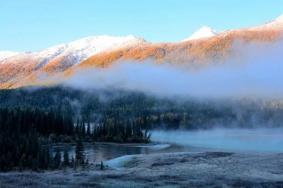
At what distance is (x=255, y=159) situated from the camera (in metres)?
108

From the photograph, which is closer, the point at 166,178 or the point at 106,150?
the point at 166,178

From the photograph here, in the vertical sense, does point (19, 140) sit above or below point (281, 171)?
above

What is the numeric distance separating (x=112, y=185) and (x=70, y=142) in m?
127

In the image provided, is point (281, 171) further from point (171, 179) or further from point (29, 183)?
point (29, 183)

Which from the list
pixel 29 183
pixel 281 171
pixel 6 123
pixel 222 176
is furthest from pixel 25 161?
pixel 6 123

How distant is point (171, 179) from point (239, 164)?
31.1 m

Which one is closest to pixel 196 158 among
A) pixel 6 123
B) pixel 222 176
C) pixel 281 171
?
pixel 281 171

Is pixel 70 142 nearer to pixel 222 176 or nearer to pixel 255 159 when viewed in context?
pixel 255 159

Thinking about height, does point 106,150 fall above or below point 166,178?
above

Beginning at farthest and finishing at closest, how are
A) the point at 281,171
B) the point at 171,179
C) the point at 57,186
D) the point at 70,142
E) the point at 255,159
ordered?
1. the point at 70,142
2. the point at 255,159
3. the point at 281,171
4. the point at 171,179
5. the point at 57,186

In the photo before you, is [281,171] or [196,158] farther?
[196,158]

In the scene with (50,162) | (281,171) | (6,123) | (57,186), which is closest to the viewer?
(57,186)

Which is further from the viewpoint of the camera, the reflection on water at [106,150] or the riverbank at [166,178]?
the reflection on water at [106,150]

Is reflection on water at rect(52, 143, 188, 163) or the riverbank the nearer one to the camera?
the riverbank
